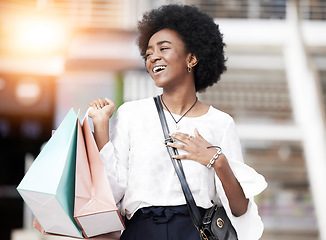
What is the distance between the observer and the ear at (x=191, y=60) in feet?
4.89

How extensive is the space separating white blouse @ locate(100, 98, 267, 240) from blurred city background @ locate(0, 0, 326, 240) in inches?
136

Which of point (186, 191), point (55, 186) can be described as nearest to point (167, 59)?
point (186, 191)

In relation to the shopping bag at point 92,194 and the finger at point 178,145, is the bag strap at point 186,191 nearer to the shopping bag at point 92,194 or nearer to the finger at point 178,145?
the finger at point 178,145

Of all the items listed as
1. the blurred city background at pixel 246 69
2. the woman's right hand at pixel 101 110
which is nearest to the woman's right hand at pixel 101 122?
the woman's right hand at pixel 101 110

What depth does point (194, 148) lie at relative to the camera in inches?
53.5

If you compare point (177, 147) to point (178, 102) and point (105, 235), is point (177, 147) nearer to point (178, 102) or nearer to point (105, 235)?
point (178, 102)

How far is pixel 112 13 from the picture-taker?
18.2 ft

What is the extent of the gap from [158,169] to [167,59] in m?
0.31

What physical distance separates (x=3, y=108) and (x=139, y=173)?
257 inches

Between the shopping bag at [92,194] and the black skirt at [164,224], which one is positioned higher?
the shopping bag at [92,194]

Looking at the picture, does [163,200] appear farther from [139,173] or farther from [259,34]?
[259,34]

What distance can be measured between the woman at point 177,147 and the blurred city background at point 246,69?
339 centimetres

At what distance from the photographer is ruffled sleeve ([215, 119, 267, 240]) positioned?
138cm

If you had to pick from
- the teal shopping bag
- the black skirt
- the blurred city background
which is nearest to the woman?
the black skirt
